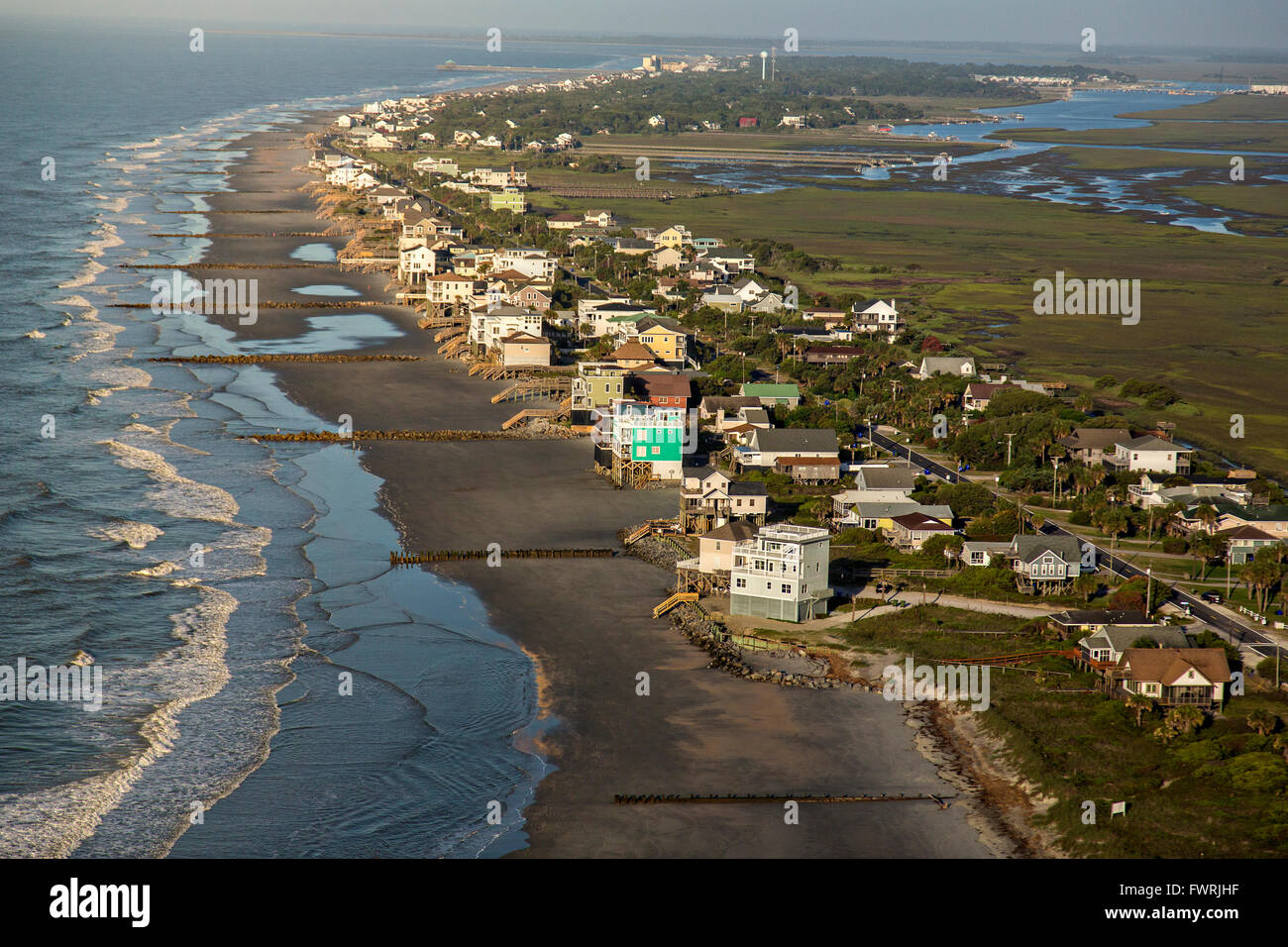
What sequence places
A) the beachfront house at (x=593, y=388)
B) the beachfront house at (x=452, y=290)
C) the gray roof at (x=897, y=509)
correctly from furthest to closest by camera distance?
the beachfront house at (x=452, y=290)
the beachfront house at (x=593, y=388)
the gray roof at (x=897, y=509)

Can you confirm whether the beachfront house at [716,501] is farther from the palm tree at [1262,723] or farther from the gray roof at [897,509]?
the palm tree at [1262,723]

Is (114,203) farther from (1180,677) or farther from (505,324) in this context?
(1180,677)

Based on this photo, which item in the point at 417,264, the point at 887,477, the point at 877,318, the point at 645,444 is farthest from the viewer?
the point at 417,264

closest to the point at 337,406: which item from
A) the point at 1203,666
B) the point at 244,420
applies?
the point at 244,420

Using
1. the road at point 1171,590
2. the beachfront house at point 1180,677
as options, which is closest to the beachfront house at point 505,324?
the road at point 1171,590

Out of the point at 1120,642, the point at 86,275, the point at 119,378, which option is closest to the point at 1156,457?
the point at 1120,642

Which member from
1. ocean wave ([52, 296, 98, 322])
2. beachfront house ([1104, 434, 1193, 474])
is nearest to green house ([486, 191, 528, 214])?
ocean wave ([52, 296, 98, 322])

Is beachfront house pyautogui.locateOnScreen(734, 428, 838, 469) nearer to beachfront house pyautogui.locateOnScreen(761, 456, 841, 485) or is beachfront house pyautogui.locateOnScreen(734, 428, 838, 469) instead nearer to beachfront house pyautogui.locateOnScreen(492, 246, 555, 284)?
beachfront house pyautogui.locateOnScreen(761, 456, 841, 485)

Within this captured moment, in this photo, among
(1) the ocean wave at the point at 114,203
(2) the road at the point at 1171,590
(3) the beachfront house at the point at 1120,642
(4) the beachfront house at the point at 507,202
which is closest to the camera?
(3) the beachfront house at the point at 1120,642
